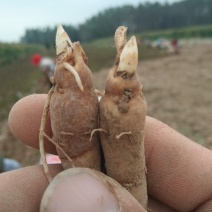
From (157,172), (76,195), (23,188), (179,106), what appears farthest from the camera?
(179,106)

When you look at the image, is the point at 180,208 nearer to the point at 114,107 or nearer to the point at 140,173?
the point at 140,173

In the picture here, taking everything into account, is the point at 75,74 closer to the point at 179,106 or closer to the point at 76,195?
the point at 76,195

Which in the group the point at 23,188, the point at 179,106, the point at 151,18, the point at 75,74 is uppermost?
the point at 75,74

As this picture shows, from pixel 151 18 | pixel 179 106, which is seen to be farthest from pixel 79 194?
pixel 151 18

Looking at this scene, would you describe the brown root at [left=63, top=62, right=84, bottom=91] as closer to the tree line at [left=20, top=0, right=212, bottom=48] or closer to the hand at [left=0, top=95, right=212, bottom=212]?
the hand at [left=0, top=95, right=212, bottom=212]

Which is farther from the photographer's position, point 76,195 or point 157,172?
point 157,172

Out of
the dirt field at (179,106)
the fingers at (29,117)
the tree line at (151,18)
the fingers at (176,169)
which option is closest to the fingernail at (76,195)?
the fingers at (29,117)

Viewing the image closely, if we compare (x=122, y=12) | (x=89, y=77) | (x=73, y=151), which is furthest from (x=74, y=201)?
(x=122, y=12)
